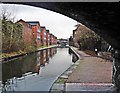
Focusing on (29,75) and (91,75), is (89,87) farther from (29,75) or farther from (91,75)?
(29,75)

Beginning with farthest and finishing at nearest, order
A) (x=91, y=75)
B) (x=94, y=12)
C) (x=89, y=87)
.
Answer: (x=91, y=75) → (x=89, y=87) → (x=94, y=12)

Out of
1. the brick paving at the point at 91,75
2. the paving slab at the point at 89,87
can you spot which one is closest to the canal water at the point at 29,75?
the brick paving at the point at 91,75

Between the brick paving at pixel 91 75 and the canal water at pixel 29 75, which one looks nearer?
the brick paving at pixel 91 75

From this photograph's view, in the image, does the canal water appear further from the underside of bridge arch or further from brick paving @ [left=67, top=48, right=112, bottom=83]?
the underside of bridge arch

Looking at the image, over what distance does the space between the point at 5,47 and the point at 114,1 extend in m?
28.1

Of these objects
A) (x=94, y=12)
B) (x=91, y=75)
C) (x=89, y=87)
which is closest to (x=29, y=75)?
(x=91, y=75)

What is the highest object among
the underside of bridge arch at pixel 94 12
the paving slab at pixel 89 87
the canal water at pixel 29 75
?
the underside of bridge arch at pixel 94 12

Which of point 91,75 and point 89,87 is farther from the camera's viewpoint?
point 91,75

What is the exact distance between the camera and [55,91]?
24.4 feet

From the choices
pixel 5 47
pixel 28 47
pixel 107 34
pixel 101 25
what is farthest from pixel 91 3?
pixel 28 47

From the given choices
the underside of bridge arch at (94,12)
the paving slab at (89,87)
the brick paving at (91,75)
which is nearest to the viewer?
the underside of bridge arch at (94,12)

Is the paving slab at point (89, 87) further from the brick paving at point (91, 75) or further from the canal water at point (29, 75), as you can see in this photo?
the canal water at point (29, 75)

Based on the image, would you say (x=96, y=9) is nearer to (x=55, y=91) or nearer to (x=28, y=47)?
(x=55, y=91)

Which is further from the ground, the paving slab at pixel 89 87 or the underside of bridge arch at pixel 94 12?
the underside of bridge arch at pixel 94 12
